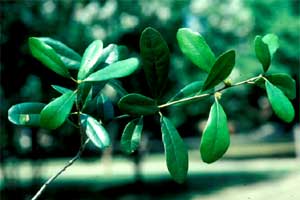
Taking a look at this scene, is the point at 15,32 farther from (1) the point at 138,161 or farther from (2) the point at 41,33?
(1) the point at 138,161

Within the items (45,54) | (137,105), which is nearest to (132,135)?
(137,105)

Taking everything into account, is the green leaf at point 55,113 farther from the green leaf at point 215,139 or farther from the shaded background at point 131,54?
the shaded background at point 131,54

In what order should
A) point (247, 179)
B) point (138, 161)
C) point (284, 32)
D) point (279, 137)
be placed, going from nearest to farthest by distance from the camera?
1. point (247, 179)
2. point (138, 161)
3. point (284, 32)
4. point (279, 137)

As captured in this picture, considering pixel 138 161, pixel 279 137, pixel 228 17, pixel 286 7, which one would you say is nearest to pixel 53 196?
pixel 138 161

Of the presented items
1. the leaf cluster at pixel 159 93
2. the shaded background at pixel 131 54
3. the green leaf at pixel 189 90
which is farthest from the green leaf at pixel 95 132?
the shaded background at pixel 131 54

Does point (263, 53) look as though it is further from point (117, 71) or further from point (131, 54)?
point (131, 54)
